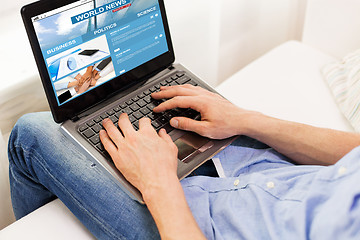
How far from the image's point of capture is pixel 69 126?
0.87 m

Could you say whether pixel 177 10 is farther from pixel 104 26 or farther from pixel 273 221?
pixel 273 221

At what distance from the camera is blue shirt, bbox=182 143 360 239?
65cm

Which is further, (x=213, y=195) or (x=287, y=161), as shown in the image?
(x=287, y=161)

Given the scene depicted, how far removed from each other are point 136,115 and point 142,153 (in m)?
0.15

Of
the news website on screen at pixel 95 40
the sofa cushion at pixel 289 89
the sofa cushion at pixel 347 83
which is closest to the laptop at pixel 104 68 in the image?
the news website on screen at pixel 95 40

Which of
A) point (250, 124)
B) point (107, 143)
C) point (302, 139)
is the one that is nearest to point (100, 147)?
point (107, 143)

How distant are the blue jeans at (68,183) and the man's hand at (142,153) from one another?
7 cm

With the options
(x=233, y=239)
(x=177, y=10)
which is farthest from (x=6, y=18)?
(x=233, y=239)

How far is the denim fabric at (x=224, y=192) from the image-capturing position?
0.68 metres

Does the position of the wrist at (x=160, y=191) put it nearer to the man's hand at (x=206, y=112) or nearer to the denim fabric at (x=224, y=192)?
the denim fabric at (x=224, y=192)

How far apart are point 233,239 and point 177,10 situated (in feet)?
2.75

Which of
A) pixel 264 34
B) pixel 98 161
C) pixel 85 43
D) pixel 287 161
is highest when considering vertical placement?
pixel 85 43

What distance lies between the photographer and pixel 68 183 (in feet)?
2.77

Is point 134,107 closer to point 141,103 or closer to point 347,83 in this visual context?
point 141,103
